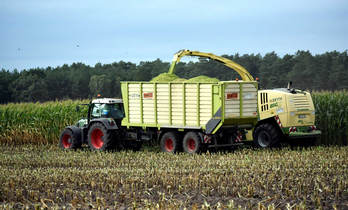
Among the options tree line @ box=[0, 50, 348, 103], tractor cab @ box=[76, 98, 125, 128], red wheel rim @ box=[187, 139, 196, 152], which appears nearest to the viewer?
red wheel rim @ box=[187, 139, 196, 152]

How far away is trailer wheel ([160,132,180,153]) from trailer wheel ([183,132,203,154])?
311mm

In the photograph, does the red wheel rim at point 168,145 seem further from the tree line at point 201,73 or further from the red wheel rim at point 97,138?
the tree line at point 201,73

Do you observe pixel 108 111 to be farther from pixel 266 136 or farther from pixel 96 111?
pixel 266 136

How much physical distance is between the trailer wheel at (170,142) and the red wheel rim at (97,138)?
2.39m

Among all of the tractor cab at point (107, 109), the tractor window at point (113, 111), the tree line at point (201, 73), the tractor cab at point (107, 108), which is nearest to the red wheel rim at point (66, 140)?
the tractor cab at point (107, 109)

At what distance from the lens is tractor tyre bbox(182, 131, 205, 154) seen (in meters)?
16.7

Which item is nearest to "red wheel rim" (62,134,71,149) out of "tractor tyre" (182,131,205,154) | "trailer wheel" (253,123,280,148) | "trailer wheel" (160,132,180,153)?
"trailer wheel" (160,132,180,153)

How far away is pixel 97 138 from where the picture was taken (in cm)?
1894

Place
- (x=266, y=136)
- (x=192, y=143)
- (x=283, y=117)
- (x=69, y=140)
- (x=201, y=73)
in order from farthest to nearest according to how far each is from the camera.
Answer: (x=201, y=73) < (x=69, y=140) < (x=266, y=136) < (x=283, y=117) < (x=192, y=143)

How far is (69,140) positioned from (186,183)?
9.87 m

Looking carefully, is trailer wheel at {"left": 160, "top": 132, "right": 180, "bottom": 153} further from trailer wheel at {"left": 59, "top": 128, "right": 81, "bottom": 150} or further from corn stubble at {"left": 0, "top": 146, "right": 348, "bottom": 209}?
trailer wheel at {"left": 59, "top": 128, "right": 81, "bottom": 150}

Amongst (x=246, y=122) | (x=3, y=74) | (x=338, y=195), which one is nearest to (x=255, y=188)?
(x=338, y=195)

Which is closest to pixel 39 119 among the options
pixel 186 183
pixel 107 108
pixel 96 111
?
pixel 96 111

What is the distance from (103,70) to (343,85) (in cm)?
3230
